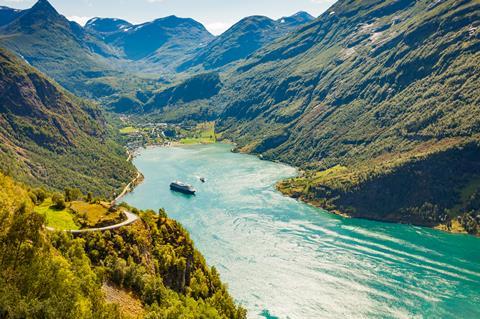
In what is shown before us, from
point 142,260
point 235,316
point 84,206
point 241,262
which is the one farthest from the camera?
point 241,262

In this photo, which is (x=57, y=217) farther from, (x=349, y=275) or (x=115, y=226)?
(x=349, y=275)

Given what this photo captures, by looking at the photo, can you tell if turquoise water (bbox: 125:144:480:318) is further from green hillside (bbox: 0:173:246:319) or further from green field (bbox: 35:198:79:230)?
green field (bbox: 35:198:79:230)

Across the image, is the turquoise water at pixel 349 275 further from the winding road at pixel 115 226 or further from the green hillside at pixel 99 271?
the winding road at pixel 115 226

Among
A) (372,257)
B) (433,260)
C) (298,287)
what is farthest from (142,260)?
Answer: (433,260)

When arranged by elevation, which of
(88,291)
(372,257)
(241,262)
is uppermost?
(88,291)

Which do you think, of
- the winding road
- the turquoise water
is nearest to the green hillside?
the winding road

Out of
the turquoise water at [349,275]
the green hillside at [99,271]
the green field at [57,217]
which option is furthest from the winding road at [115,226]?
the turquoise water at [349,275]

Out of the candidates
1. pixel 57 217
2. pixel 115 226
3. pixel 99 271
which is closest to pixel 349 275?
pixel 115 226

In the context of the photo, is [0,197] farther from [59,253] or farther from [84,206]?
[84,206]
